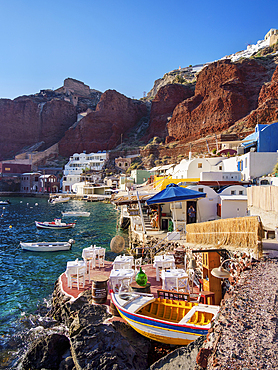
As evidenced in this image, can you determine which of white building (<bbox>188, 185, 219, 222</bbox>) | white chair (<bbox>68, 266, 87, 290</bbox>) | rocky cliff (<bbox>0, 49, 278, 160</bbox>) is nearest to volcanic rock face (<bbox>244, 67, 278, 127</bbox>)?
rocky cliff (<bbox>0, 49, 278, 160</bbox>)

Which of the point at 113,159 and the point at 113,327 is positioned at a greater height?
the point at 113,159

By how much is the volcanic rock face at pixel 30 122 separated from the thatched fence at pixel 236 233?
107886 millimetres

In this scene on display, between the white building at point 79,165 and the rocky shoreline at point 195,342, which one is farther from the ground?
the white building at point 79,165

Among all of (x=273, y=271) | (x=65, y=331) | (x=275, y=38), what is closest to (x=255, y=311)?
(x=273, y=271)

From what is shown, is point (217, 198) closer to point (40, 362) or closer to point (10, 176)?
point (40, 362)

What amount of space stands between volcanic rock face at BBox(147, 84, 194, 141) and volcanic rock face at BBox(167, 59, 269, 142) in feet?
35.4

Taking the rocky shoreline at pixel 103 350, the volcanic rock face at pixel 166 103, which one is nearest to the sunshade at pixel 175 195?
the rocky shoreline at pixel 103 350

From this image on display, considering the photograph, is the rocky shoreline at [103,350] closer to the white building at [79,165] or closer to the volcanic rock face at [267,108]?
the volcanic rock face at [267,108]

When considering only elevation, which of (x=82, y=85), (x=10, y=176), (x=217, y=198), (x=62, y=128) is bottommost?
(x=217, y=198)

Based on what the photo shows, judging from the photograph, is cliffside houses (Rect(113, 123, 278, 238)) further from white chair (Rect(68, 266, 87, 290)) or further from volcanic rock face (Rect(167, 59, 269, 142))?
volcanic rock face (Rect(167, 59, 269, 142))

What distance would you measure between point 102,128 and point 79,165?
20.2m

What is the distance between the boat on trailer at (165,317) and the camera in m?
5.27

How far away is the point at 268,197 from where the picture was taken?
9.12m

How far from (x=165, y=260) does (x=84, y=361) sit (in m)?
5.45
